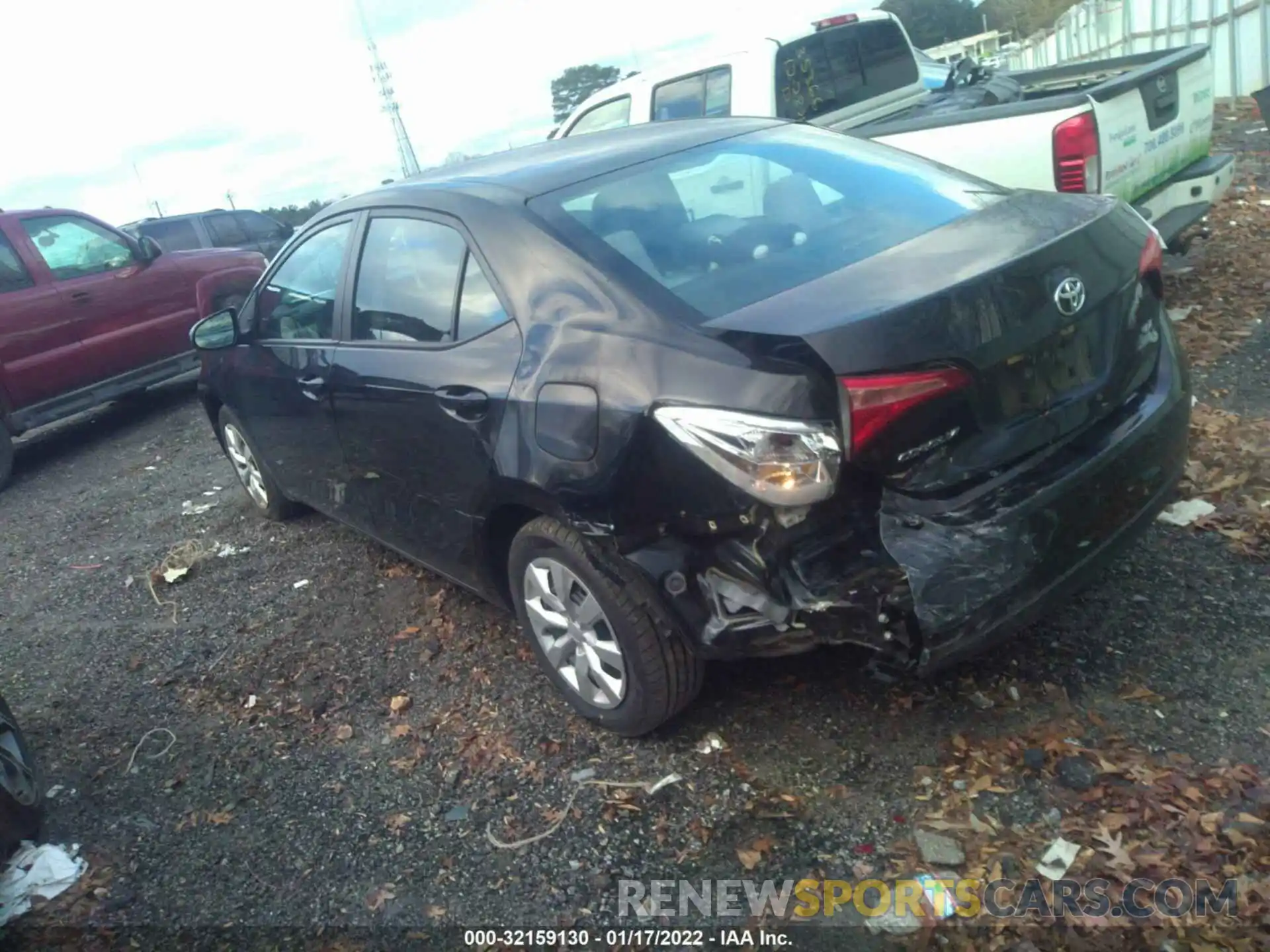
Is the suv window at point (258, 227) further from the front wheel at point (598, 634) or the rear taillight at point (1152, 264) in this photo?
the rear taillight at point (1152, 264)

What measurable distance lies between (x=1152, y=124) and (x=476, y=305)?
13.7ft

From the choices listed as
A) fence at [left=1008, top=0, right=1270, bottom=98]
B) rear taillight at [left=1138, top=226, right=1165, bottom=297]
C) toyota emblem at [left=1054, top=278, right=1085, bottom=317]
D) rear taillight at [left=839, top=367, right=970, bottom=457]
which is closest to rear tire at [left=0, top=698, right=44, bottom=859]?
rear taillight at [left=839, top=367, right=970, bottom=457]

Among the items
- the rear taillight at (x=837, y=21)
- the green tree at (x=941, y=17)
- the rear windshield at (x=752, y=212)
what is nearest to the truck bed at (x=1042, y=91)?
the rear taillight at (x=837, y=21)

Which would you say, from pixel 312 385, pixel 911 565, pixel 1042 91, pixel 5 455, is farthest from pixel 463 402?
pixel 5 455

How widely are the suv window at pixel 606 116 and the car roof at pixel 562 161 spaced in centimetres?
444

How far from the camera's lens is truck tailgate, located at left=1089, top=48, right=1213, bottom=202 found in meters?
5.03

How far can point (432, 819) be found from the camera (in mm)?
3072

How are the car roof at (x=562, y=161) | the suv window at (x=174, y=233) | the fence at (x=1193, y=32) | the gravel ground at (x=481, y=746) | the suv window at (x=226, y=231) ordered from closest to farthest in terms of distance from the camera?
1. the gravel ground at (x=481, y=746)
2. the car roof at (x=562, y=161)
3. the fence at (x=1193, y=32)
4. the suv window at (x=174, y=233)
5. the suv window at (x=226, y=231)

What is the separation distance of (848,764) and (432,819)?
1.28 meters

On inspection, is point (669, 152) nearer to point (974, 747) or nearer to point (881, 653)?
point (881, 653)

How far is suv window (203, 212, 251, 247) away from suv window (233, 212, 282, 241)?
0.18 ft

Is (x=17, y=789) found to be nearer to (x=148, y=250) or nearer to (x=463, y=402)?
(x=463, y=402)

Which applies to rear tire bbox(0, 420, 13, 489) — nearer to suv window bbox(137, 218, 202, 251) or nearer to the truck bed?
the truck bed

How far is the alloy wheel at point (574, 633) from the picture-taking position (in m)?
3.05
